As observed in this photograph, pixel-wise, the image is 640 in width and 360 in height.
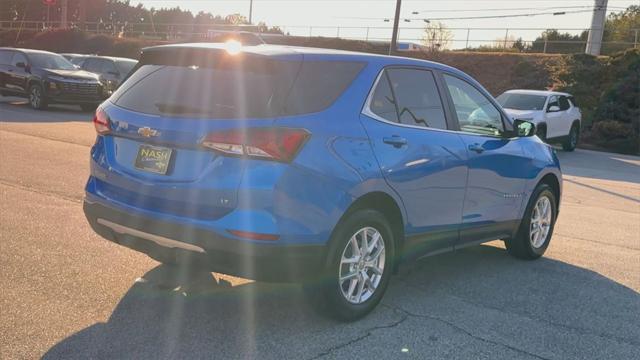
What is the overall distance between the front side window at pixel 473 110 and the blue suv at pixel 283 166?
0.80 feet

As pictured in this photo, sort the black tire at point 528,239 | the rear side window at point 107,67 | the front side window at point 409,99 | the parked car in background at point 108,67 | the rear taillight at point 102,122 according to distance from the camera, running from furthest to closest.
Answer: the rear side window at point 107,67 → the parked car in background at point 108,67 → the black tire at point 528,239 → the front side window at point 409,99 → the rear taillight at point 102,122

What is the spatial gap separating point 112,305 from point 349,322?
1.63m

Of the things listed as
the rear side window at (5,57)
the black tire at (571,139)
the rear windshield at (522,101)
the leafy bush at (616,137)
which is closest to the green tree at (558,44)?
the leafy bush at (616,137)

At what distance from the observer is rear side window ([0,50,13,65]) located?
2065 cm

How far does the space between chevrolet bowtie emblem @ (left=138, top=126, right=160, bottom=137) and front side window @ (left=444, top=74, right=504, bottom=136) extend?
251 centimetres

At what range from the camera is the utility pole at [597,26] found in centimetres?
3297

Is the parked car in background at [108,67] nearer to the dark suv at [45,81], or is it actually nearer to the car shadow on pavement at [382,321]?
the dark suv at [45,81]

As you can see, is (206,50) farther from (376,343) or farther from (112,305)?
(376,343)

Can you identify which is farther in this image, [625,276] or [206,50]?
[625,276]

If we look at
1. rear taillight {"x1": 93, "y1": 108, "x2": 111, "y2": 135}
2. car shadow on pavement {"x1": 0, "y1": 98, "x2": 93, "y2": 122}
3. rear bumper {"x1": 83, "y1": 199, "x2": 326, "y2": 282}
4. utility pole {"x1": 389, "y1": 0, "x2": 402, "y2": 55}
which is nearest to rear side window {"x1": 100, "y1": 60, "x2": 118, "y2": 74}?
car shadow on pavement {"x1": 0, "y1": 98, "x2": 93, "y2": 122}

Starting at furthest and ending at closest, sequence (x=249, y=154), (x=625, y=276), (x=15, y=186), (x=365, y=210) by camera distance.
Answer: (x=15, y=186) → (x=625, y=276) → (x=365, y=210) → (x=249, y=154)

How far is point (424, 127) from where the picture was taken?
493 centimetres

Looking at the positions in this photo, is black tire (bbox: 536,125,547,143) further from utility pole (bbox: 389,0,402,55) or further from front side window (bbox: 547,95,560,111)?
utility pole (bbox: 389,0,402,55)

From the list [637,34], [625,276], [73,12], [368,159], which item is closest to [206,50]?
[368,159]
